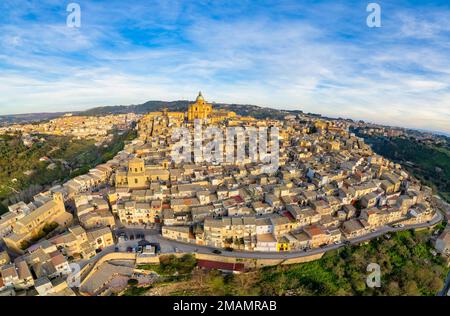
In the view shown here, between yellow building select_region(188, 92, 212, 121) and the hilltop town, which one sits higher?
yellow building select_region(188, 92, 212, 121)

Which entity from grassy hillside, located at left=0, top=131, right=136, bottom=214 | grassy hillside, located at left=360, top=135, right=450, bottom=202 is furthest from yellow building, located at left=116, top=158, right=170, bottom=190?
grassy hillside, located at left=360, top=135, right=450, bottom=202

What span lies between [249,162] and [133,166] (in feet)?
49.3

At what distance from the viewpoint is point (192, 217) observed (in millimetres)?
23094

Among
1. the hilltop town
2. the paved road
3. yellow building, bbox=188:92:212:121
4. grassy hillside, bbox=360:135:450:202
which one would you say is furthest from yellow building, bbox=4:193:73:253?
grassy hillside, bbox=360:135:450:202

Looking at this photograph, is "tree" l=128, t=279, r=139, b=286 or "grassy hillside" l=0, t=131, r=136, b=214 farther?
"grassy hillside" l=0, t=131, r=136, b=214

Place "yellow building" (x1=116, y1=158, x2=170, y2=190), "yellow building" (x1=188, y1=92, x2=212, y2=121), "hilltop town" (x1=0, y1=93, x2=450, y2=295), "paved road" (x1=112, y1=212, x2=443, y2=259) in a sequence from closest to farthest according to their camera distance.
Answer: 1. "hilltop town" (x1=0, y1=93, x2=450, y2=295)
2. "paved road" (x1=112, y1=212, x2=443, y2=259)
3. "yellow building" (x1=116, y1=158, x2=170, y2=190)
4. "yellow building" (x1=188, y1=92, x2=212, y2=121)

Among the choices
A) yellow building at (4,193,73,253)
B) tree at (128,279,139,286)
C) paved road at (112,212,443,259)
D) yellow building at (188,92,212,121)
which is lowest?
tree at (128,279,139,286)

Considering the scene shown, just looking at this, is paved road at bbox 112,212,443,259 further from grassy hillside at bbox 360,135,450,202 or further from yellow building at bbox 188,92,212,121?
yellow building at bbox 188,92,212,121

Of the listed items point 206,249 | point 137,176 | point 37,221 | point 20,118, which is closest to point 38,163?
point 37,221

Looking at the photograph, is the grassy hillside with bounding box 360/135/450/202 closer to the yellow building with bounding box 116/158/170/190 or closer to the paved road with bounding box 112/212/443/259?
the paved road with bounding box 112/212/443/259

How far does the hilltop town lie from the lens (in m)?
18.6

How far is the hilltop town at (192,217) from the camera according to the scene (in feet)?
61.2

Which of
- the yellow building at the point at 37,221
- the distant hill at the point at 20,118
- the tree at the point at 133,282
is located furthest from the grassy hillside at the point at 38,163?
the distant hill at the point at 20,118

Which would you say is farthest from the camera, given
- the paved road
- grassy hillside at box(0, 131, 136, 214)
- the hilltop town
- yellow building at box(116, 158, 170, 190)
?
grassy hillside at box(0, 131, 136, 214)
